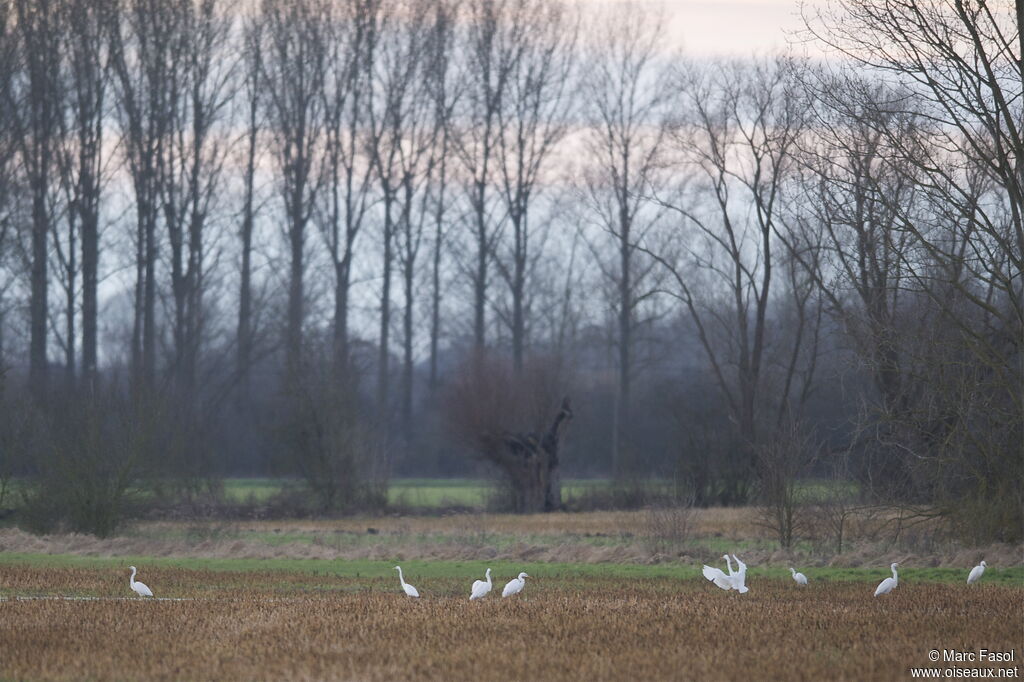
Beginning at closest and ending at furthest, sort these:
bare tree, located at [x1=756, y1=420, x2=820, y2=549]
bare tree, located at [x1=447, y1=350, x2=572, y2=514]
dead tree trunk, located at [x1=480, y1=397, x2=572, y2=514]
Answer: bare tree, located at [x1=756, y1=420, x2=820, y2=549], dead tree trunk, located at [x1=480, y1=397, x2=572, y2=514], bare tree, located at [x1=447, y1=350, x2=572, y2=514]

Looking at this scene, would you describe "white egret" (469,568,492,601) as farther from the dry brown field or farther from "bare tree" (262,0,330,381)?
"bare tree" (262,0,330,381)

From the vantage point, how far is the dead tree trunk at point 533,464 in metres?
50.2

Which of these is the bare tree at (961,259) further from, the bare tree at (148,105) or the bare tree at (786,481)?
the bare tree at (148,105)

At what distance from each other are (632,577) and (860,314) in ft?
27.0

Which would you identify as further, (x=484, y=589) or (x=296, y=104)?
(x=296, y=104)

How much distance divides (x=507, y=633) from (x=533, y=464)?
35804 millimetres

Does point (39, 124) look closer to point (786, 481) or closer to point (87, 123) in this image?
point (87, 123)

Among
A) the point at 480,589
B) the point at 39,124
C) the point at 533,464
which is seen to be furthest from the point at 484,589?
the point at 39,124

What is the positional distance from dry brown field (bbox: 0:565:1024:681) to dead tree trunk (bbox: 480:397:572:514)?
29636 millimetres

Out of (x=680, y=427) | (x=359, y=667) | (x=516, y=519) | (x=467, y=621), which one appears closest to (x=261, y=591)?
(x=467, y=621)

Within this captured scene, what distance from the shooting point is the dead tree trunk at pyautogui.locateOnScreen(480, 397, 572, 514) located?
165ft

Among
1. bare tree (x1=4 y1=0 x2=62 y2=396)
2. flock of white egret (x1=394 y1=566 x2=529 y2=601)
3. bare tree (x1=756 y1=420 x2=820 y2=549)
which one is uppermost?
bare tree (x1=4 y1=0 x2=62 y2=396)

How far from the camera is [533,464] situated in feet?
166

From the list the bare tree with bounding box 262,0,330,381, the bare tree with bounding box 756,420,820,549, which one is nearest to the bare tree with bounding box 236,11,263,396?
the bare tree with bounding box 262,0,330,381
